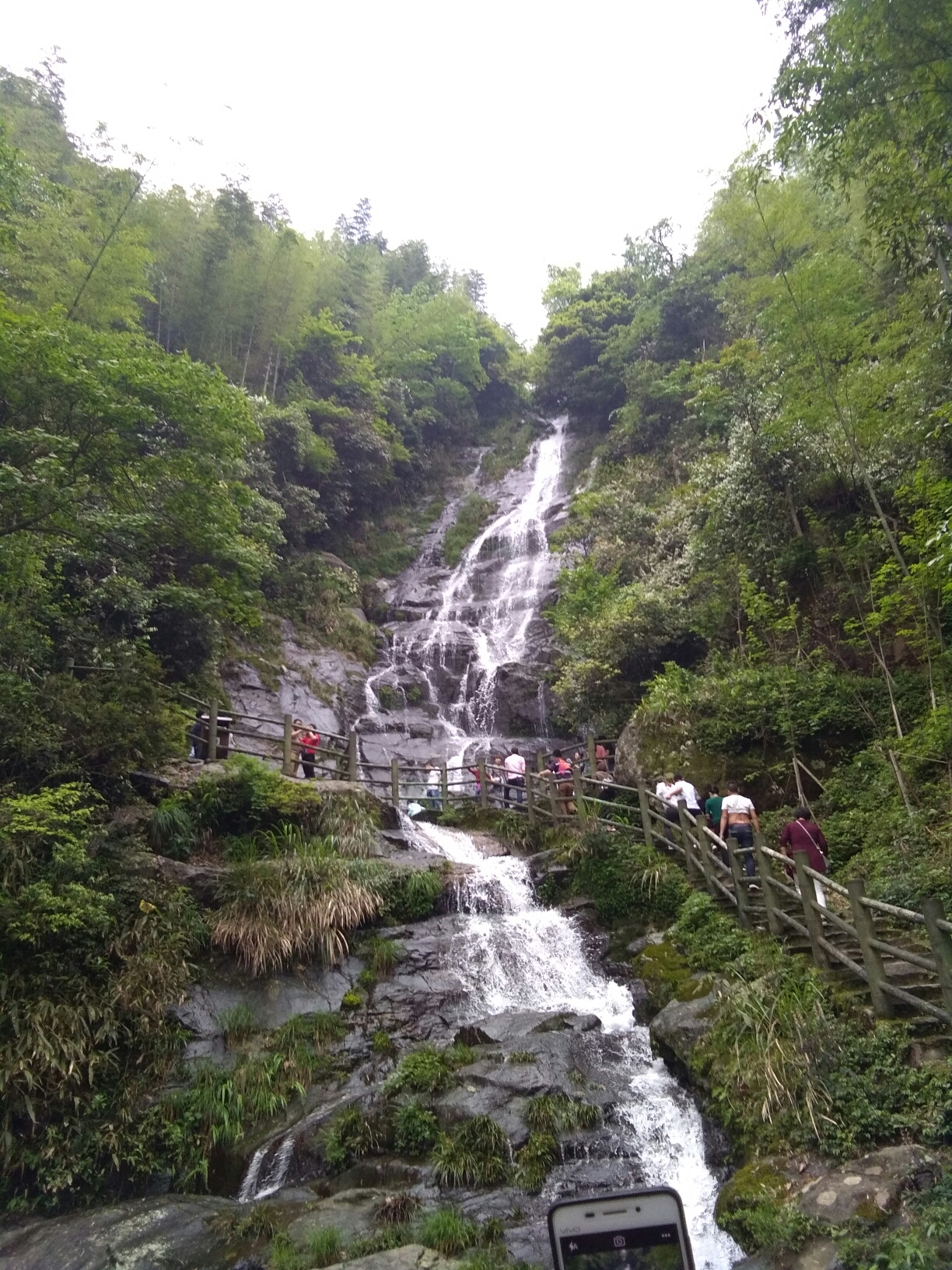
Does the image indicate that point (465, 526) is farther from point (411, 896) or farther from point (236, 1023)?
point (236, 1023)

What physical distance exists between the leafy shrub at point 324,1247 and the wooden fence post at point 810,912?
434cm

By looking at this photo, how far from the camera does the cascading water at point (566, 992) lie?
5684 mm

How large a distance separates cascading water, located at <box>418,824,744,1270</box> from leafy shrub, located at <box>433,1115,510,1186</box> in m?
0.49

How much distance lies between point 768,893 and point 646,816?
3246 mm

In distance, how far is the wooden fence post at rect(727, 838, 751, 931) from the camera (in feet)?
26.8

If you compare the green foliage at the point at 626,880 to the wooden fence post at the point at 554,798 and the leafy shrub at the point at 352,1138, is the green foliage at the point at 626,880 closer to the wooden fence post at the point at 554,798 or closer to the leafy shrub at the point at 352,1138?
the wooden fence post at the point at 554,798

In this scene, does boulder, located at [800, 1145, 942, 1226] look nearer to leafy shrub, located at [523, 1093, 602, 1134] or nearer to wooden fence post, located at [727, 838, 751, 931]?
leafy shrub, located at [523, 1093, 602, 1134]


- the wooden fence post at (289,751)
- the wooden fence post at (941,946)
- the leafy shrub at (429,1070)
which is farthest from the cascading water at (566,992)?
the wooden fence post at (289,751)

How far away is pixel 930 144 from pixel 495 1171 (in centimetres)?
969

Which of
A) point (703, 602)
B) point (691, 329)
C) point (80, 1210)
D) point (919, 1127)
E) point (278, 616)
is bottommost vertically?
point (80, 1210)

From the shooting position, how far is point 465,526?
31.4 m

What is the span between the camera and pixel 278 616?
21734 mm

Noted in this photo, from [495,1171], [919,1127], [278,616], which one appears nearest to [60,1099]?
[495,1171]

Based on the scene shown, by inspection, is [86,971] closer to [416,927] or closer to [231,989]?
[231,989]
